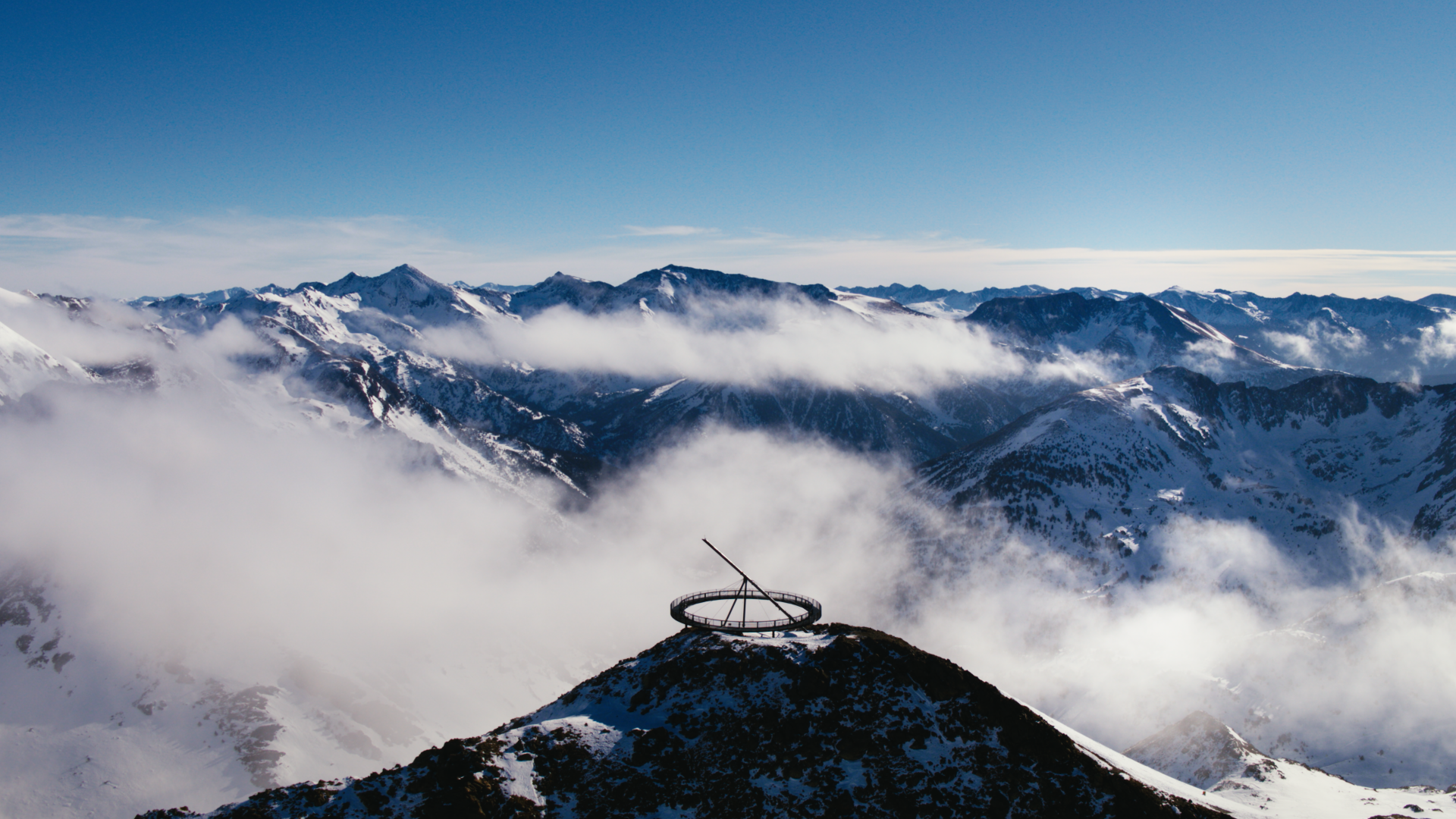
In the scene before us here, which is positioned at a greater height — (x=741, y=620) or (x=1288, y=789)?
(x=741, y=620)

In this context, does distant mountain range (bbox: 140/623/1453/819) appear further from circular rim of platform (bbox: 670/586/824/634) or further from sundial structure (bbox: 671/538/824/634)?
sundial structure (bbox: 671/538/824/634)

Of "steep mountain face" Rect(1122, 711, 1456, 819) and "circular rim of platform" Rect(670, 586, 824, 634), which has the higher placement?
"circular rim of platform" Rect(670, 586, 824, 634)

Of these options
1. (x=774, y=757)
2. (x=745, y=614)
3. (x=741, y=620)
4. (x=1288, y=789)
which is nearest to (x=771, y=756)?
(x=774, y=757)

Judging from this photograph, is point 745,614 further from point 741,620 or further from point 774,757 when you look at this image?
point 774,757

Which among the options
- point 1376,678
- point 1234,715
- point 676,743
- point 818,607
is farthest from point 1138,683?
point 676,743

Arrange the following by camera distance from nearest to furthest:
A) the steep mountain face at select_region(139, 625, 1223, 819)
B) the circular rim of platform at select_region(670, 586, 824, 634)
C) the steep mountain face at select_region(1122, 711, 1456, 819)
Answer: the steep mountain face at select_region(139, 625, 1223, 819) → the circular rim of platform at select_region(670, 586, 824, 634) → the steep mountain face at select_region(1122, 711, 1456, 819)

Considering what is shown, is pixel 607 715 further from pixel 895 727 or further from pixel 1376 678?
pixel 1376 678

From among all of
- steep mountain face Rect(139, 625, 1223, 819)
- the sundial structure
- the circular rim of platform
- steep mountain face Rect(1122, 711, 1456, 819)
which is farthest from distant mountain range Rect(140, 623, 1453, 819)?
steep mountain face Rect(1122, 711, 1456, 819)
